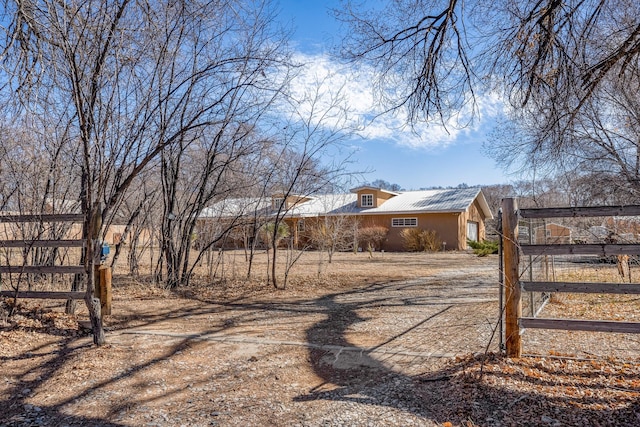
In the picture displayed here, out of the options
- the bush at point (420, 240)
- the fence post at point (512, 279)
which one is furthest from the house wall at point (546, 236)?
the bush at point (420, 240)

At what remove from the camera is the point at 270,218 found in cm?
1008

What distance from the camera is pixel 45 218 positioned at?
5633 millimetres

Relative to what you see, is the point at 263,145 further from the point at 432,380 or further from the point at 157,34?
the point at 432,380

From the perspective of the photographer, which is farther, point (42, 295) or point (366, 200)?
point (366, 200)

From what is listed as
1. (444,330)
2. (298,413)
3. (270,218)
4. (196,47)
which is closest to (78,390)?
(298,413)

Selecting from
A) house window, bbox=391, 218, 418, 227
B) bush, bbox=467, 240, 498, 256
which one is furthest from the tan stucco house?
bush, bbox=467, 240, 498, 256

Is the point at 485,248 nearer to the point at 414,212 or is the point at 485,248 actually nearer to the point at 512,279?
the point at 414,212

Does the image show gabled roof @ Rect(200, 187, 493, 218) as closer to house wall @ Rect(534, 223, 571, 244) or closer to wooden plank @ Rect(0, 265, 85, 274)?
house wall @ Rect(534, 223, 571, 244)

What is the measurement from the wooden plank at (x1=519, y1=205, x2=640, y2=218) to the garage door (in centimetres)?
2359

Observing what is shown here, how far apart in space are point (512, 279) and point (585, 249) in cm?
67

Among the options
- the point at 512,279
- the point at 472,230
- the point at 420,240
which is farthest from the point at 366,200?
the point at 512,279

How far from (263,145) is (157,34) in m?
3.68

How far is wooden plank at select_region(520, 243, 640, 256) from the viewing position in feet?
11.9

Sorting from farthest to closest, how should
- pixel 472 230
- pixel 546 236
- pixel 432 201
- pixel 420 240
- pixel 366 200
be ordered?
pixel 366 200 < pixel 472 230 < pixel 432 201 < pixel 420 240 < pixel 546 236
